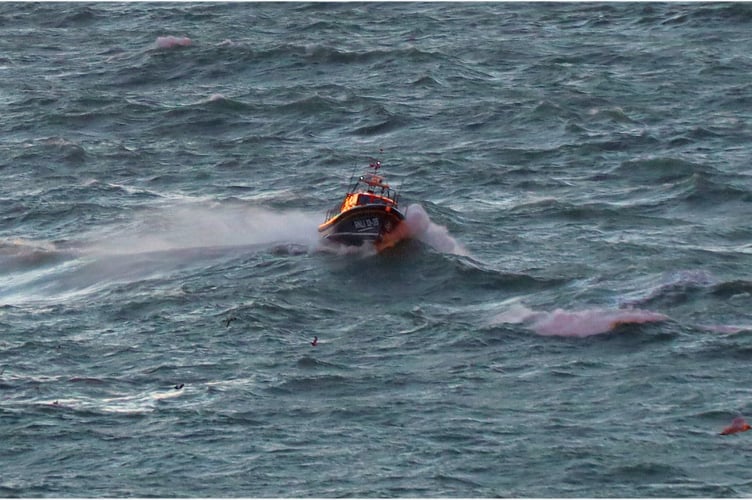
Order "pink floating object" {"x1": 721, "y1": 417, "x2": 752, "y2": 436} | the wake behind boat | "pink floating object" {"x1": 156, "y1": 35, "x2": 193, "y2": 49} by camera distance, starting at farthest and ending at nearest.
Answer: "pink floating object" {"x1": 156, "y1": 35, "x2": 193, "y2": 49}, the wake behind boat, "pink floating object" {"x1": 721, "y1": 417, "x2": 752, "y2": 436}

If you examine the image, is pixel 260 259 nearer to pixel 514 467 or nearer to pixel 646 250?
pixel 646 250

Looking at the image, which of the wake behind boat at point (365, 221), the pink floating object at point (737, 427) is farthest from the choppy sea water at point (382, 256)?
the wake behind boat at point (365, 221)

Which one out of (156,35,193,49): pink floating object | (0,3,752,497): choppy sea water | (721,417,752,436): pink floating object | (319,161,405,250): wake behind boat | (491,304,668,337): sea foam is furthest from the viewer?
(156,35,193,49): pink floating object

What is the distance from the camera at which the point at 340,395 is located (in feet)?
162

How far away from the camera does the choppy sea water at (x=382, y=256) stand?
1784 inches

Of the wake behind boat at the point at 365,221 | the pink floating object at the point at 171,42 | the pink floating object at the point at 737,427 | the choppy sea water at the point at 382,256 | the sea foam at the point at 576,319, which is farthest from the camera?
the pink floating object at the point at 171,42

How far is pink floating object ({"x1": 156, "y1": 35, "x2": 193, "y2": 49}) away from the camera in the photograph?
96812 mm

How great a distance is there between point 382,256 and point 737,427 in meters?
20.1

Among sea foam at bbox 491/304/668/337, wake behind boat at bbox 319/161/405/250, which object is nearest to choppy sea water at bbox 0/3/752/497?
sea foam at bbox 491/304/668/337

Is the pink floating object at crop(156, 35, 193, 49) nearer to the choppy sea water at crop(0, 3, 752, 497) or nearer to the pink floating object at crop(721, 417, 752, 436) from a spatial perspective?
the choppy sea water at crop(0, 3, 752, 497)

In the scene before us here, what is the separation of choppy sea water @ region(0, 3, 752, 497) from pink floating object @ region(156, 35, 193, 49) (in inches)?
12.7

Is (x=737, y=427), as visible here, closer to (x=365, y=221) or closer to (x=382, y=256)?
(x=382, y=256)

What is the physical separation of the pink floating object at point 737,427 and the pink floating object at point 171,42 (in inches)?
2267

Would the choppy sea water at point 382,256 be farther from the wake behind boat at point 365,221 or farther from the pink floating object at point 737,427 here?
the wake behind boat at point 365,221
